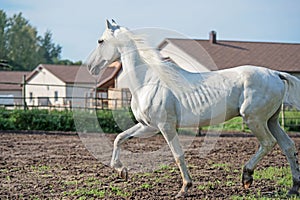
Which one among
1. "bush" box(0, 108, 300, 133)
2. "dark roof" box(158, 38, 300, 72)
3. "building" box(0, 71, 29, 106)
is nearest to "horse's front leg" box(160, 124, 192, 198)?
"bush" box(0, 108, 300, 133)

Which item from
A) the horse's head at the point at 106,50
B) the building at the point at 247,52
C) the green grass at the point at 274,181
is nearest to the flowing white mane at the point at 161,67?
the horse's head at the point at 106,50

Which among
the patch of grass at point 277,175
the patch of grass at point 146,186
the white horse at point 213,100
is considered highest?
the white horse at point 213,100

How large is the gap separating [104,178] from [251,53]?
2243 cm

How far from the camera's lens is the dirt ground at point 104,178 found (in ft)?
15.6

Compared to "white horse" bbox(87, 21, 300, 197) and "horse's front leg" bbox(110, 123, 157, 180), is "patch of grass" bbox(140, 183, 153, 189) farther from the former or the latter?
"white horse" bbox(87, 21, 300, 197)

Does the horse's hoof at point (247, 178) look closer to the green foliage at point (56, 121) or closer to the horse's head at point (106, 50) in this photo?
the horse's head at point (106, 50)

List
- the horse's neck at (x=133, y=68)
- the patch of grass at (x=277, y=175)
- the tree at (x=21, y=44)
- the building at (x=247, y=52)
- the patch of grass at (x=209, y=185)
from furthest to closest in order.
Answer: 1. the tree at (x=21, y=44)
2. the building at (x=247, y=52)
3. the patch of grass at (x=277, y=175)
4. the patch of grass at (x=209, y=185)
5. the horse's neck at (x=133, y=68)

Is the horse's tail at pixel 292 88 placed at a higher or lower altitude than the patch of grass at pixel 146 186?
higher

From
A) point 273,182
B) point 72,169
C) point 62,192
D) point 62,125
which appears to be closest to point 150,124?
point 62,192

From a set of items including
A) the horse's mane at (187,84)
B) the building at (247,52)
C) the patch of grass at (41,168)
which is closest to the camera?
the horse's mane at (187,84)

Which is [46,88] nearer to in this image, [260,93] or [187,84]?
[187,84]

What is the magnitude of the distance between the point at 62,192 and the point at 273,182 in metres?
2.59

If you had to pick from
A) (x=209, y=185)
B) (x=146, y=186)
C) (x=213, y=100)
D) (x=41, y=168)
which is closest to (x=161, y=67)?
(x=213, y=100)

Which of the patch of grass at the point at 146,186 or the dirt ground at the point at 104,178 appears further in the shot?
the patch of grass at the point at 146,186
